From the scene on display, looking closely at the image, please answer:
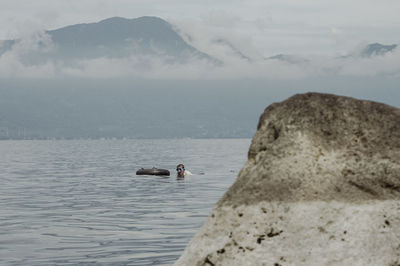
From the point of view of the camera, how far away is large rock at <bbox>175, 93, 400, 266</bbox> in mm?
8445

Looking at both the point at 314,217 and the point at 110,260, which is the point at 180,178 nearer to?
the point at 110,260

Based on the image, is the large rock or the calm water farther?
the calm water

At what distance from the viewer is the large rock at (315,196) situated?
8.45m

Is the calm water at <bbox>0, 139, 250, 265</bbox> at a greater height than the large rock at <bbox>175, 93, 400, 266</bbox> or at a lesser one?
lesser

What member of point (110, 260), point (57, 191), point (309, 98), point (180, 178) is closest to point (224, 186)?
point (180, 178)

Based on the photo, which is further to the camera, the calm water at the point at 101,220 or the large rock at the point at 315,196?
the calm water at the point at 101,220

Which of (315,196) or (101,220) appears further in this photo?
(101,220)

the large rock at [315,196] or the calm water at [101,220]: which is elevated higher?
the large rock at [315,196]

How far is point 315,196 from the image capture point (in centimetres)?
865

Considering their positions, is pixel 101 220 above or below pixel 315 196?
below

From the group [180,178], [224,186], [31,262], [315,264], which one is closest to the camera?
[315,264]

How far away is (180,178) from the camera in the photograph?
53844 mm

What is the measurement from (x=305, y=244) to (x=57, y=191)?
3749 cm

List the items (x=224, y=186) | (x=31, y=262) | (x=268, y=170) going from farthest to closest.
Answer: (x=224, y=186) < (x=31, y=262) < (x=268, y=170)
